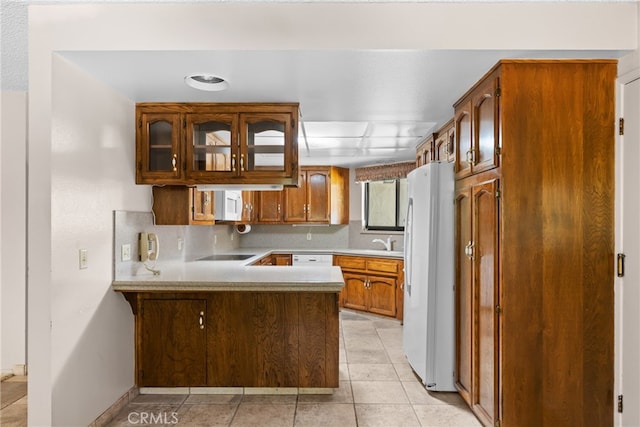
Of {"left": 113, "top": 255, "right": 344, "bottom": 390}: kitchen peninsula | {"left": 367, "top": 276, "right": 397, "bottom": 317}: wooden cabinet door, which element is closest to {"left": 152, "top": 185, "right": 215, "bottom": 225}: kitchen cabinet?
{"left": 113, "top": 255, "right": 344, "bottom": 390}: kitchen peninsula

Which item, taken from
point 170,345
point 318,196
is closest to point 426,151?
point 318,196

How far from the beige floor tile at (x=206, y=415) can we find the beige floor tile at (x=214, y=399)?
0.13ft

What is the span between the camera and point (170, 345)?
2654 millimetres

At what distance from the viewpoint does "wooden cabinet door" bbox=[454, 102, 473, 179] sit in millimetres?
2402

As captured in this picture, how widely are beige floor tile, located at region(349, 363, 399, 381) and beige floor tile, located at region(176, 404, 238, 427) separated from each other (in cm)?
102

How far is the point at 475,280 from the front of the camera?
2277mm

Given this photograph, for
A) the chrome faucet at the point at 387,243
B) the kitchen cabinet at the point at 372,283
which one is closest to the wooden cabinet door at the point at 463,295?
the kitchen cabinet at the point at 372,283

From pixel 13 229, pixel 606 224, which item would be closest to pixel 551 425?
pixel 606 224

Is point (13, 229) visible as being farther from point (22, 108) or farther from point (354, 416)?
point (354, 416)

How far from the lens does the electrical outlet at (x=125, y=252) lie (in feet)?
8.36

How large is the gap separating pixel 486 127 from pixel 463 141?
15.9 inches

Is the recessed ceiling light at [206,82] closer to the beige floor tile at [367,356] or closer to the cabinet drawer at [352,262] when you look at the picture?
the beige floor tile at [367,356]

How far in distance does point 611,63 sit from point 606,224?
831 mm

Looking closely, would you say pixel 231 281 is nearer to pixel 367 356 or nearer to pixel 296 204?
pixel 367 356
